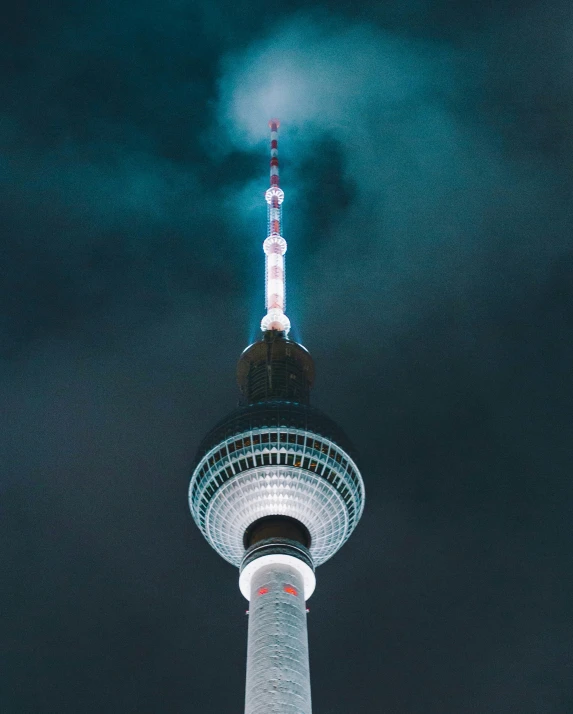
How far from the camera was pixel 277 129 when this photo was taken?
98.2m

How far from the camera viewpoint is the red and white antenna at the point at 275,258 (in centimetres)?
8450

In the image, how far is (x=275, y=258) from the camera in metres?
88.3

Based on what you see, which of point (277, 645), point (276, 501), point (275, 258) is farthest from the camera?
point (275, 258)

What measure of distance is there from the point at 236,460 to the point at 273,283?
83.2 feet

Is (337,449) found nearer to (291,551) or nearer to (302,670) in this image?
(291,551)

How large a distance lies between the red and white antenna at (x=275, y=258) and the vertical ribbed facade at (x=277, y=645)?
28631mm

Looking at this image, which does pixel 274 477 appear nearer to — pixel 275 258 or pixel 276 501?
pixel 276 501

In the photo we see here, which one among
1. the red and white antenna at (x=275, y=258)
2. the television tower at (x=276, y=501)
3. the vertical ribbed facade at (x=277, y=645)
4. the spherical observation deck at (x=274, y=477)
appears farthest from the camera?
the red and white antenna at (x=275, y=258)

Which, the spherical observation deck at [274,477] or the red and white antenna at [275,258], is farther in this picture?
the red and white antenna at [275,258]

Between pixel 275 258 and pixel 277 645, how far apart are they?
43658 mm

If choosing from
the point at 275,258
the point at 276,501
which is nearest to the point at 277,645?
the point at 276,501

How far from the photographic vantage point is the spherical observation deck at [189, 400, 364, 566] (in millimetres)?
68312

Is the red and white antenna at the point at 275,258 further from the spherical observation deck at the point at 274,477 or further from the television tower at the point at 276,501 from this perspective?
the spherical observation deck at the point at 274,477

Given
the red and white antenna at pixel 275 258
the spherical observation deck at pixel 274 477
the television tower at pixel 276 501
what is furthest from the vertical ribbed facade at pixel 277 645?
the red and white antenna at pixel 275 258
